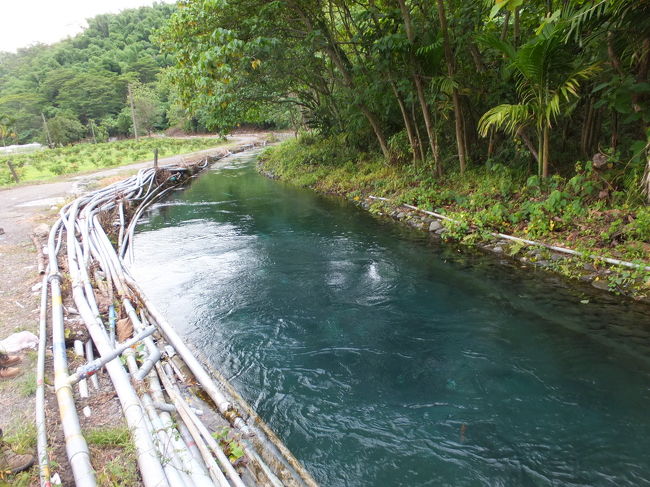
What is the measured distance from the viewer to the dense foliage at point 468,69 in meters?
5.79

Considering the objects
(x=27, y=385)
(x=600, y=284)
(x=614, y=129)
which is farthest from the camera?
(x=614, y=129)

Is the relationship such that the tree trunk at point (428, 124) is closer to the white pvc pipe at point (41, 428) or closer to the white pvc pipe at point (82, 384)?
the white pvc pipe at point (82, 384)

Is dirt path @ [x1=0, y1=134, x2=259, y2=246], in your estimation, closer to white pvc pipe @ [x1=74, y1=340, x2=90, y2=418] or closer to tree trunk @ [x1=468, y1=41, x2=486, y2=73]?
white pvc pipe @ [x1=74, y1=340, x2=90, y2=418]

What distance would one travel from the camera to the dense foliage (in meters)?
5.79

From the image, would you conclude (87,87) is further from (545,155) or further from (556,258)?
(556,258)

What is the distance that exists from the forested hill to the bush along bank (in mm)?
23226

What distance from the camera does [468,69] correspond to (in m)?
8.76

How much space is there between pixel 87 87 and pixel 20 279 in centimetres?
6529

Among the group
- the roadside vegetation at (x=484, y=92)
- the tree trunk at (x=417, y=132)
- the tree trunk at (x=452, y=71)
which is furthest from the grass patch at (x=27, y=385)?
the tree trunk at (x=417, y=132)

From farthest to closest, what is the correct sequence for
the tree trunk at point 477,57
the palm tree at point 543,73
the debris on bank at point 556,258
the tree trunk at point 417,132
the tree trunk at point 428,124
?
the tree trunk at point 417,132 < the tree trunk at point 428,124 < the tree trunk at point 477,57 < the palm tree at point 543,73 < the debris on bank at point 556,258

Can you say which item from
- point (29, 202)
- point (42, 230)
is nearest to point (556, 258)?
point (42, 230)

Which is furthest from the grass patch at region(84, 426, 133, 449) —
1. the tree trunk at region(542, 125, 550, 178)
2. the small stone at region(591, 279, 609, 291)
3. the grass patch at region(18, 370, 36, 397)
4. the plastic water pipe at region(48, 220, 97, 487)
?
the tree trunk at region(542, 125, 550, 178)

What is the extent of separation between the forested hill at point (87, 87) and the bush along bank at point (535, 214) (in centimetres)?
2323

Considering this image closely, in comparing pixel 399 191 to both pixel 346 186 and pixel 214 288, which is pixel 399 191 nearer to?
pixel 346 186
